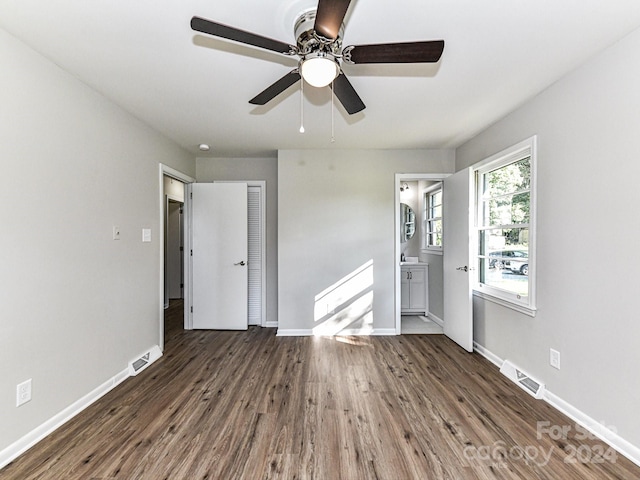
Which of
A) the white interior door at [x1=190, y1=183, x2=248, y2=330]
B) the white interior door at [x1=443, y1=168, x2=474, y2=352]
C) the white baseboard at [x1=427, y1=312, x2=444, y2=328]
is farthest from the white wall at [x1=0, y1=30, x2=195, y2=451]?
the white baseboard at [x1=427, y1=312, x2=444, y2=328]

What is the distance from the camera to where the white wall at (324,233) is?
12.8 ft

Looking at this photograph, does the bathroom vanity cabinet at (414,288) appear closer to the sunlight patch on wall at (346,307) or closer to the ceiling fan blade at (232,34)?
the sunlight patch on wall at (346,307)

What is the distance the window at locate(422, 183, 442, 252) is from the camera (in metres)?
4.49

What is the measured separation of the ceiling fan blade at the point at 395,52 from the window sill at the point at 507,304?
2173mm

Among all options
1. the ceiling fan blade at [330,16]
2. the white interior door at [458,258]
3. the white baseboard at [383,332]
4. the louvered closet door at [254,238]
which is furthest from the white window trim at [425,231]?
the ceiling fan blade at [330,16]

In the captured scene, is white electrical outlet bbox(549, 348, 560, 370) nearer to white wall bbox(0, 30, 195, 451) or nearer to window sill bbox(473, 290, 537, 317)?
window sill bbox(473, 290, 537, 317)

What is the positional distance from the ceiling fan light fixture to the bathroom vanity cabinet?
3636 millimetres

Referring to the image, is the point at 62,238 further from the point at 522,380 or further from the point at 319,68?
the point at 522,380

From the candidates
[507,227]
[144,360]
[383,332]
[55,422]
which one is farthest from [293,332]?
[507,227]

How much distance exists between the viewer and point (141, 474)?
63.2 inches

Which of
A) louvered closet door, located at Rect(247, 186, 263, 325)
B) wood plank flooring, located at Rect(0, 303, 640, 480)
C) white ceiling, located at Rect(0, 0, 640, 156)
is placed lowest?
wood plank flooring, located at Rect(0, 303, 640, 480)

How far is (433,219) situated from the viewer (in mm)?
4637

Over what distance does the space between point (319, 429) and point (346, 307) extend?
6.55ft

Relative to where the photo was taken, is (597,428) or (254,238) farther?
(254,238)
